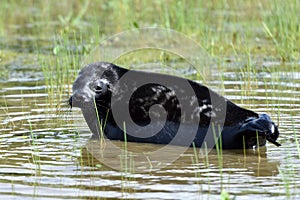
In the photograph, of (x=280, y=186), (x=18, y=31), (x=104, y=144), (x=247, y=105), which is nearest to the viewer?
(x=280, y=186)

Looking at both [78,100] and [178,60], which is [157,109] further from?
[178,60]

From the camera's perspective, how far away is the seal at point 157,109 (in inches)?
247

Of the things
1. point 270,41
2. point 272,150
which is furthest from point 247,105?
point 270,41

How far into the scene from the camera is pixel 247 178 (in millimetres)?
5309

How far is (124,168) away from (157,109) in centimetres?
95

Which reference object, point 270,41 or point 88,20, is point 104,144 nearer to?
point 270,41

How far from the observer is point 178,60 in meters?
10.7

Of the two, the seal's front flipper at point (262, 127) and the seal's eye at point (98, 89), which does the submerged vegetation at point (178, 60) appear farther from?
the seal's eye at point (98, 89)

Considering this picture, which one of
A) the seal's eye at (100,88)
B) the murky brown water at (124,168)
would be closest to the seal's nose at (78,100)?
the seal's eye at (100,88)

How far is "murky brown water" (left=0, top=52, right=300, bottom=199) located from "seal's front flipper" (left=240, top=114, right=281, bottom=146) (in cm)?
16

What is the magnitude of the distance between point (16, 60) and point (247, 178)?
251 inches

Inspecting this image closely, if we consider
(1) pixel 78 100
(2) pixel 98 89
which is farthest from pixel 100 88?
(1) pixel 78 100

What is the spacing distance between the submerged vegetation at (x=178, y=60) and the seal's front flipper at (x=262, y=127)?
17cm

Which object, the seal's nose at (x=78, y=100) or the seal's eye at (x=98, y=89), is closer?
the seal's nose at (x=78, y=100)
